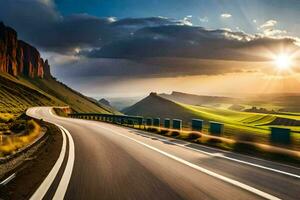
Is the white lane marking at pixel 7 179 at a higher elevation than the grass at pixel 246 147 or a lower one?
lower

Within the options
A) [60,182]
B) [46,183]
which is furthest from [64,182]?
[46,183]

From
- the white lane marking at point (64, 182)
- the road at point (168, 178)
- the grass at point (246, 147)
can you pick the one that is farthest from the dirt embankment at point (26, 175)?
the grass at point (246, 147)

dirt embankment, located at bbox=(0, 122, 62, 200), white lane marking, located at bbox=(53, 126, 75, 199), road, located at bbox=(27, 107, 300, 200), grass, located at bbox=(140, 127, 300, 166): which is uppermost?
grass, located at bbox=(140, 127, 300, 166)

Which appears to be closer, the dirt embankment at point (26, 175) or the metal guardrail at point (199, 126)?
the dirt embankment at point (26, 175)

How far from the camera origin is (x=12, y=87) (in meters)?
183

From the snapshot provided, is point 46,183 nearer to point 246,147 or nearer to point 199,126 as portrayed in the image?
point 246,147

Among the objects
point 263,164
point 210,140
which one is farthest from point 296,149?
point 210,140

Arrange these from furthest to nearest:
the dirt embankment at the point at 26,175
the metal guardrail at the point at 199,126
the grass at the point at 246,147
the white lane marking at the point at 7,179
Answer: the metal guardrail at the point at 199,126, the grass at the point at 246,147, the white lane marking at the point at 7,179, the dirt embankment at the point at 26,175

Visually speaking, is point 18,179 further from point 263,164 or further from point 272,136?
point 272,136

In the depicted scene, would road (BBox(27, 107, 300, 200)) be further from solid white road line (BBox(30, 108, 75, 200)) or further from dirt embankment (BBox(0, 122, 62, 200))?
dirt embankment (BBox(0, 122, 62, 200))

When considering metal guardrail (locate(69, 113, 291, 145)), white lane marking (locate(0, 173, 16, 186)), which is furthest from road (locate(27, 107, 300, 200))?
metal guardrail (locate(69, 113, 291, 145))

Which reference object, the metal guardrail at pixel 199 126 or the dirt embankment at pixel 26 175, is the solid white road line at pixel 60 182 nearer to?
the dirt embankment at pixel 26 175

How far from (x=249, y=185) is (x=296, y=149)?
7.57m

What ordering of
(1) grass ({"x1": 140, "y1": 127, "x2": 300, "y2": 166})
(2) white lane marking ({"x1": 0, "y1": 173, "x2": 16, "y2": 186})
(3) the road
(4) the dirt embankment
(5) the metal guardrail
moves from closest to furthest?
(3) the road → (4) the dirt embankment → (2) white lane marking ({"x1": 0, "y1": 173, "x2": 16, "y2": 186}) → (1) grass ({"x1": 140, "y1": 127, "x2": 300, "y2": 166}) → (5) the metal guardrail
